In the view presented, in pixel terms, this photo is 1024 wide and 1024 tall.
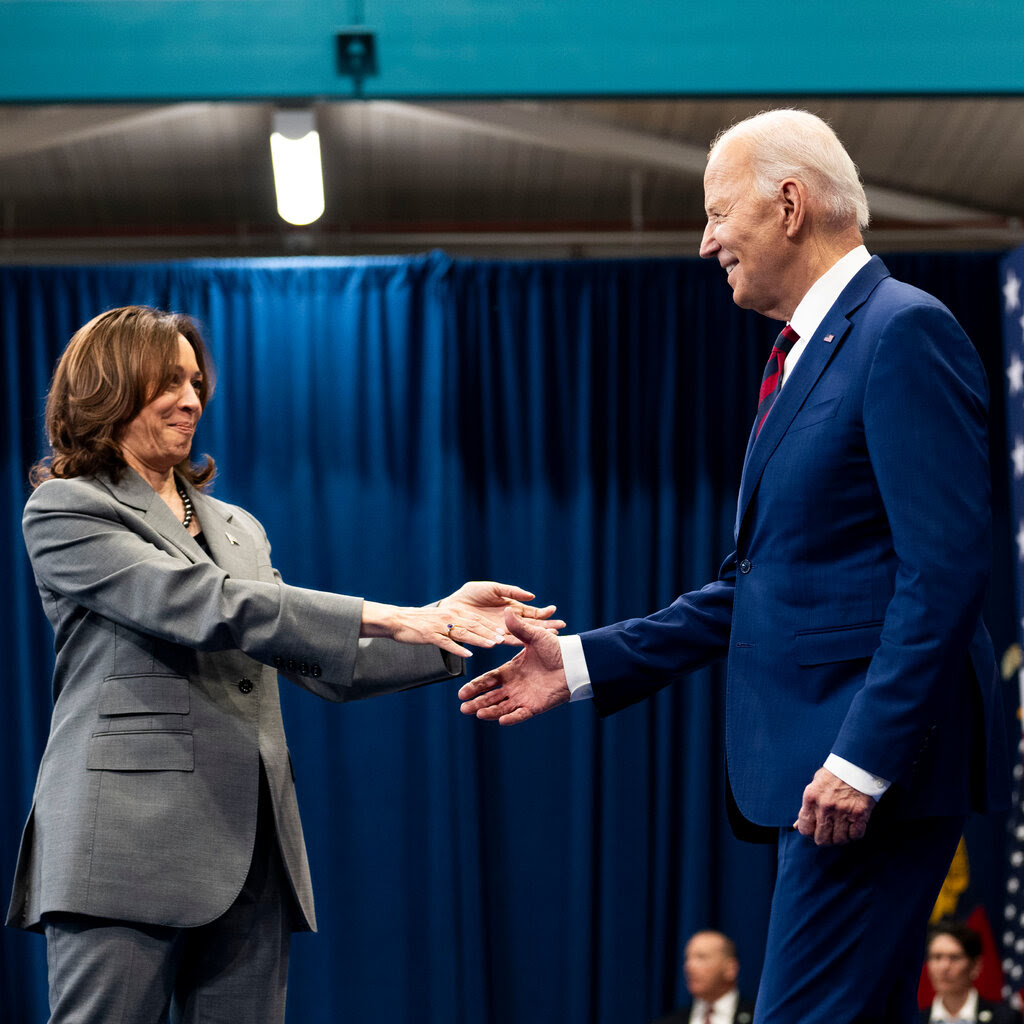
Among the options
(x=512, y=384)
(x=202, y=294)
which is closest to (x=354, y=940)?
(x=512, y=384)

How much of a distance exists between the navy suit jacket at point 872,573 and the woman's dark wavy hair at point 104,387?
938mm

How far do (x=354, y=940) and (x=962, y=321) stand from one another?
11.2 ft

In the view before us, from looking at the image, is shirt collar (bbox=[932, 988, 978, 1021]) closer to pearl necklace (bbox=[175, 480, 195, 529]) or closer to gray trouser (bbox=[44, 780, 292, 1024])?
gray trouser (bbox=[44, 780, 292, 1024])

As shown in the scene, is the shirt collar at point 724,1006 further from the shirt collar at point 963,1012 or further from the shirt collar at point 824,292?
the shirt collar at point 824,292

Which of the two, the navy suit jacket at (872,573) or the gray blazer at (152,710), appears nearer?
the navy suit jacket at (872,573)

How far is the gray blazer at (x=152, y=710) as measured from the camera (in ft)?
6.01

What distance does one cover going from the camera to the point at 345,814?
5047 mm

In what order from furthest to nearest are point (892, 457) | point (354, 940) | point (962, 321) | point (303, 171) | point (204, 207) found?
point (204, 207), point (962, 321), point (354, 940), point (303, 171), point (892, 457)

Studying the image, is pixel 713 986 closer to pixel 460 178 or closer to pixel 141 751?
pixel 141 751

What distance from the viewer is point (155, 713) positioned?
1.89 m

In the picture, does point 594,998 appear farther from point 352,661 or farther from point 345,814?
point 352,661

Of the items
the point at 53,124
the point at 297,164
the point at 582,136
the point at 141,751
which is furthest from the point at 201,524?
the point at 582,136

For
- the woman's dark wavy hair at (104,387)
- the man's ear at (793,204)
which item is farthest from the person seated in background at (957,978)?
the woman's dark wavy hair at (104,387)

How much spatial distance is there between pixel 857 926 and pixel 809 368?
67 centimetres
